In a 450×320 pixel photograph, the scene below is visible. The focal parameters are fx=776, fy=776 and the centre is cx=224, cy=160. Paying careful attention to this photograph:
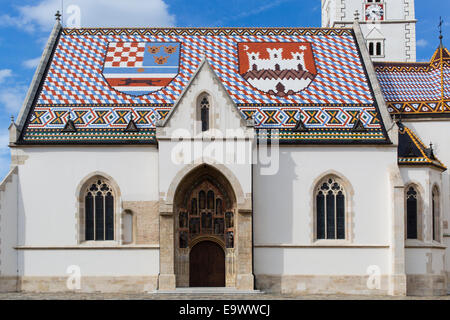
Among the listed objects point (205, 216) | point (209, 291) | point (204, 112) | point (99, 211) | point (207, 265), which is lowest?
point (209, 291)

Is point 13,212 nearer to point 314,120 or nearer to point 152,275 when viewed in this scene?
point 152,275

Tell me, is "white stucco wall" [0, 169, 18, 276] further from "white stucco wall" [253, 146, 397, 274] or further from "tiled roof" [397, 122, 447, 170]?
"tiled roof" [397, 122, 447, 170]

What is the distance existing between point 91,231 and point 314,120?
11876 millimetres

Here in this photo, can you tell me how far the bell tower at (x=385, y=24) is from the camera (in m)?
56.5

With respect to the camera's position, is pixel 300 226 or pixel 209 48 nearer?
pixel 300 226

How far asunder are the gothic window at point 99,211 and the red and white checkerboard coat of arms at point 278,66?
9402 millimetres

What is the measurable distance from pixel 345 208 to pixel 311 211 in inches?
64.8

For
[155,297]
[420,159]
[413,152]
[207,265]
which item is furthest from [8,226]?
[420,159]

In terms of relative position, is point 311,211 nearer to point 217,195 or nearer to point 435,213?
point 217,195

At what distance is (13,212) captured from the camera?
3600 cm

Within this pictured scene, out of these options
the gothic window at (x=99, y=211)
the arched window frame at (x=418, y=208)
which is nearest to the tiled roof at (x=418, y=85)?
the arched window frame at (x=418, y=208)

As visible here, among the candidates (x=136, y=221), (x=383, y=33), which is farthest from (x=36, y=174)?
(x=383, y=33)

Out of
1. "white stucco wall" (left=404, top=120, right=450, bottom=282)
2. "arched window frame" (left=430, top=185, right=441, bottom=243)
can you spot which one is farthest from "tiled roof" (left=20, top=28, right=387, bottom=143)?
"white stucco wall" (left=404, top=120, right=450, bottom=282)

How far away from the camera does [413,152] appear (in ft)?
122
